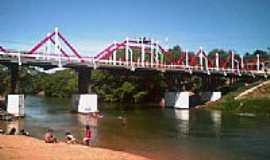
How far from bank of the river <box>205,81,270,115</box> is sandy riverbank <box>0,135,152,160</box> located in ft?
213

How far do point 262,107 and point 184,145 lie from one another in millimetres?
58396

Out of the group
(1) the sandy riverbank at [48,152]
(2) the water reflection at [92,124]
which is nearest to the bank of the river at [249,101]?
(2) the water reflection at [92,124]

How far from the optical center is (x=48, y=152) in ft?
108

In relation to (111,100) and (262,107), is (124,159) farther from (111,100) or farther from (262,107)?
(111,100)

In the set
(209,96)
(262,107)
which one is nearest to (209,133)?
(262,107)

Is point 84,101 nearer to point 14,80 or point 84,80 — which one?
point 84,80

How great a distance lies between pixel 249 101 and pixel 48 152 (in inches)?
3025

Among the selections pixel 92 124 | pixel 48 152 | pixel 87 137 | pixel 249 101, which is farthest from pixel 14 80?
pixel 249 101

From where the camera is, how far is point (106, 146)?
4141 centimetres

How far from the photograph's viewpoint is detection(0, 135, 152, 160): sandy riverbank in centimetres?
3038

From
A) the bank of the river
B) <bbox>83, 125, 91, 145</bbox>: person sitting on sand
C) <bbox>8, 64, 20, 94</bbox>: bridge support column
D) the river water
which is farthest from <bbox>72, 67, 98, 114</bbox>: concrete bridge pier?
<bbox>83, 125, 91, 145</bbox>: person sitting on sand

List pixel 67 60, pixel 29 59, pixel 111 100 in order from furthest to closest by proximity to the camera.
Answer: pixel 111 100 < pixel 67 60 < pixel 29 59

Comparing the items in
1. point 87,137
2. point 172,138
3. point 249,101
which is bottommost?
point 172,138

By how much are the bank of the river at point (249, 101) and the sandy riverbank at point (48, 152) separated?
64775mm
